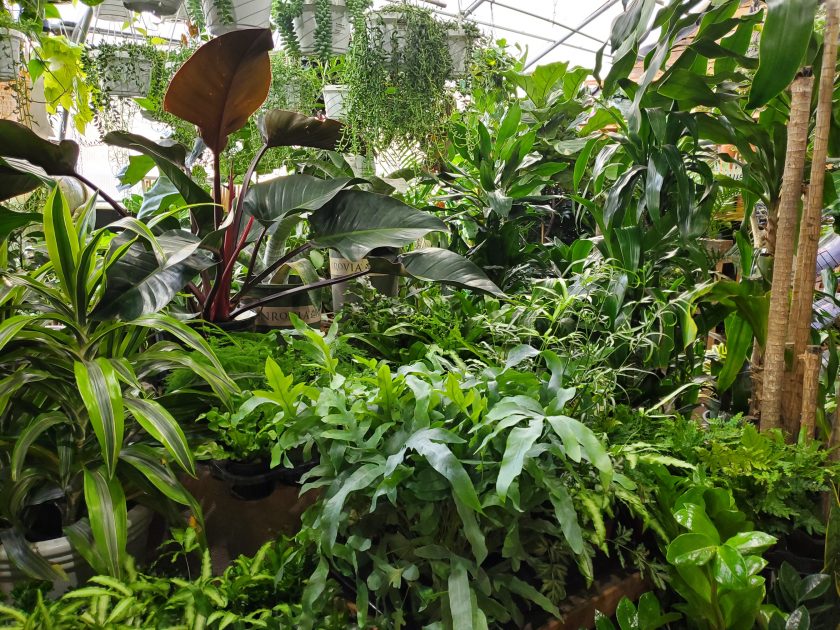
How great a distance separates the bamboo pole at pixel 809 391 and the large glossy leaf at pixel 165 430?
123cm

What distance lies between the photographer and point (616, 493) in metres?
1.02

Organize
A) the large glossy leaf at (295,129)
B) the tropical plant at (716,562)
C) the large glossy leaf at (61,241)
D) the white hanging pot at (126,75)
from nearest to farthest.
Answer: the tropical plant at (716,562)
the large glossy leaf at (61,241)
the large glossy leaf at (295,129)
the white hanging pot at (126,75)

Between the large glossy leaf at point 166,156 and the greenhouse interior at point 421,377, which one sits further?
the large glossy leaf at point 166,156

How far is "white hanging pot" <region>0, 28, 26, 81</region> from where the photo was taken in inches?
70.5

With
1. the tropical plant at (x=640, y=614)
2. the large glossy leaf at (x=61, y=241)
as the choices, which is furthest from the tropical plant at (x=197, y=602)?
the large glossy leaf at (x=61, y=241)

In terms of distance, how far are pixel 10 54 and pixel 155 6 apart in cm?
59

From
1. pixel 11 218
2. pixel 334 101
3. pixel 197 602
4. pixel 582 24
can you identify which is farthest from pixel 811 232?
pixel 582 24

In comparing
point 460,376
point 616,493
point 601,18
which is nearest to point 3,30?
point 460,376

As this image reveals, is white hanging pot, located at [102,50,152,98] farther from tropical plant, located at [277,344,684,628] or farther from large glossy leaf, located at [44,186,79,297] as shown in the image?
tropical plant, located at [277,344,684,628]

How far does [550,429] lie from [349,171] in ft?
4.32

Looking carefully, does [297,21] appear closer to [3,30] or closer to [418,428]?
[3,30]

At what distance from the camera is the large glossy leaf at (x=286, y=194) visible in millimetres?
1624

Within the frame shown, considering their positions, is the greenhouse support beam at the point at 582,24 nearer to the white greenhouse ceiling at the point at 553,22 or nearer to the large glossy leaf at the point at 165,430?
the white greenhouse ceiling at the point at 553,22

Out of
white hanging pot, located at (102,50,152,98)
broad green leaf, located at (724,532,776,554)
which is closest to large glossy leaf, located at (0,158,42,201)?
white hanging pot, located at (102,50,152,98)
